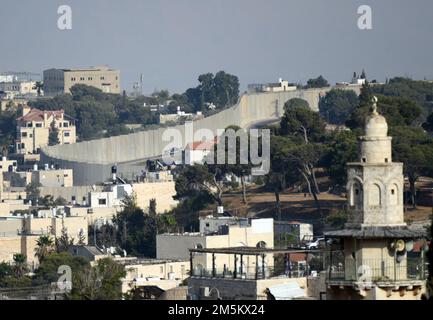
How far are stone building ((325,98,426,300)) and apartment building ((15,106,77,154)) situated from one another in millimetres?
88685

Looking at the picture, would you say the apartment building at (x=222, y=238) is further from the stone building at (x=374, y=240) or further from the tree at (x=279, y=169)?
the stone building at (x=374, y=240)

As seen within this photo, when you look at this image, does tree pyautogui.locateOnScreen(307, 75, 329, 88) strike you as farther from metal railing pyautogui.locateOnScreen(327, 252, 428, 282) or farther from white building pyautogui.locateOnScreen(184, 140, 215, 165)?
metal railing pyautogui.locateOnScreen(327, 252, 428, 282)

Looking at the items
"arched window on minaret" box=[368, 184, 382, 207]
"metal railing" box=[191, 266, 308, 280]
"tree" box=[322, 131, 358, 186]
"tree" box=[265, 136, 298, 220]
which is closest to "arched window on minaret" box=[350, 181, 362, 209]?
"arched window on minaret" box=[368, 184, 382, 207]

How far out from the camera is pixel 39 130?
377 feet

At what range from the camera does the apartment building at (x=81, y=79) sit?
149375 millimetres

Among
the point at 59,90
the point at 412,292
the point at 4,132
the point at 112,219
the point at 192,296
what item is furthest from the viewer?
the point at 59,90

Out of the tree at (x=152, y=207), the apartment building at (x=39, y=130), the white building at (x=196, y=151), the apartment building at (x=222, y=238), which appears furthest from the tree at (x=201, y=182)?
the apartment building at (x=39, y=130)

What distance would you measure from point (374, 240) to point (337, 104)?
80.4 meters

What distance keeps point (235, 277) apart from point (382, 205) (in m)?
6.20

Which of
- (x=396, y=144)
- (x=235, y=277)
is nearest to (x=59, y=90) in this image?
(x=396, y=144)

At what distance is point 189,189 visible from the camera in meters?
63.8

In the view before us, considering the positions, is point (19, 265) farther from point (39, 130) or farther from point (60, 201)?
point (39, 130)

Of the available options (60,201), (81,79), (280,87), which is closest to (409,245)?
(60,201)
